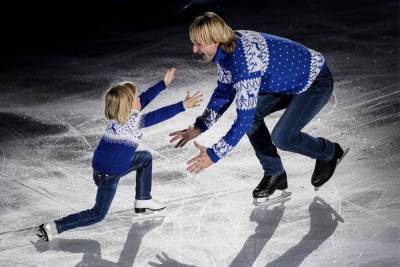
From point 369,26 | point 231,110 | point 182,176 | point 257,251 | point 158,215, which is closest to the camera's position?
point 257,251

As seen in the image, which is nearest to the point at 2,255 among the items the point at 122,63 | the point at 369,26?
the point at 122,63

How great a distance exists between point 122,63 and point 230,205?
4303 mm

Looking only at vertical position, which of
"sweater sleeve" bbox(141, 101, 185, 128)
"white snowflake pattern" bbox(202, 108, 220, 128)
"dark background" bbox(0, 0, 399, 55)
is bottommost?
"dark background" bbox(0, 0, 399, 55)

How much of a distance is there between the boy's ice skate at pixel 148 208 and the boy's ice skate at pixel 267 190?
71cm

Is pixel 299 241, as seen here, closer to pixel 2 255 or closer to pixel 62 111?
pixel 2 255

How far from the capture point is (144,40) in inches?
428

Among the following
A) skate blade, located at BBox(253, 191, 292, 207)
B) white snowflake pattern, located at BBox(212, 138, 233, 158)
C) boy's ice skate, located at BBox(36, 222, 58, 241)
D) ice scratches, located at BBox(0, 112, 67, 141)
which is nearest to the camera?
white snowflake pattern, located at BBox(212, 138, 233, 158)

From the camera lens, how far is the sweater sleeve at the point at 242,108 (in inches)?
206

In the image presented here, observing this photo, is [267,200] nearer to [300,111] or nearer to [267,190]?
[267,190]

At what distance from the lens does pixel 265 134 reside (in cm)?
609

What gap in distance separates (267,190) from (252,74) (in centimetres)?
118

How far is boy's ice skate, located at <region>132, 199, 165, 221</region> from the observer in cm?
593

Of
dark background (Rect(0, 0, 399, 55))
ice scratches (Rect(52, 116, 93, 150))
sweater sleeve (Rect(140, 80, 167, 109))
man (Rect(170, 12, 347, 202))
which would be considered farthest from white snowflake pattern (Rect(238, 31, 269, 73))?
dark background (Rect(0, 0, 399, 55))

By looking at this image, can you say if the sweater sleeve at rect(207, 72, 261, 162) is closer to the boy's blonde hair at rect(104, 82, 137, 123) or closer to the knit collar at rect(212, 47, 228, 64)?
the knit collar at rect(212, 47, 228, 64)
